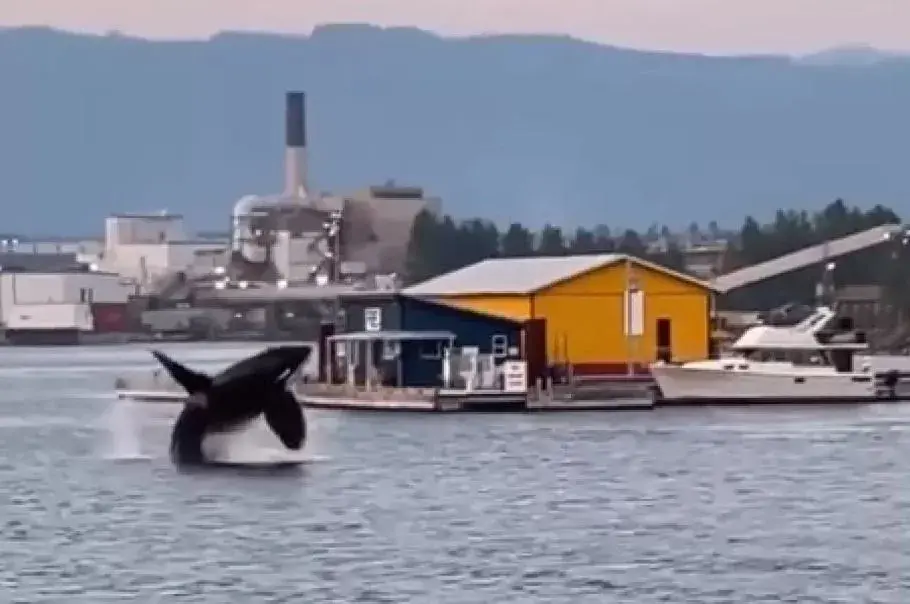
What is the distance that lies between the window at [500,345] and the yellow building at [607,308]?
74cm

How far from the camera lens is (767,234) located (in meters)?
130

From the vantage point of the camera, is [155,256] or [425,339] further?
[155,256]

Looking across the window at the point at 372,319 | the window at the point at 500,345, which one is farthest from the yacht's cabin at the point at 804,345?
the window at the point at 372,319

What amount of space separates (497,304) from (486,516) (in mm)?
28860

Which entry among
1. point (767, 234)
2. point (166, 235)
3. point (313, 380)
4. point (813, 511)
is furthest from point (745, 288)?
point (166, 235)

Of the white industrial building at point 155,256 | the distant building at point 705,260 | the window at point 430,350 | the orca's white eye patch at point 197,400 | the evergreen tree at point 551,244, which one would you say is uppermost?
the white industrial building at point 155,256

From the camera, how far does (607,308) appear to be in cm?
6725

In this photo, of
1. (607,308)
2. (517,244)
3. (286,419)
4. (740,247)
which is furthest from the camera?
(517,244)

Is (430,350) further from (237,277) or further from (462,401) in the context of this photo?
(237,277)

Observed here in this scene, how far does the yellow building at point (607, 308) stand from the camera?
219ft

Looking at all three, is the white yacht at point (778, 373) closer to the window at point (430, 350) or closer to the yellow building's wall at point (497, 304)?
the yellow building's wall at point (497, 304)

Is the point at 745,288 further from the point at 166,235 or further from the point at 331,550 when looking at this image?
the point at 166,235

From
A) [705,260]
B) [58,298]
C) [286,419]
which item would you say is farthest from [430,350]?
[58,298]

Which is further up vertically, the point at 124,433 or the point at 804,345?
the point at 804,345
